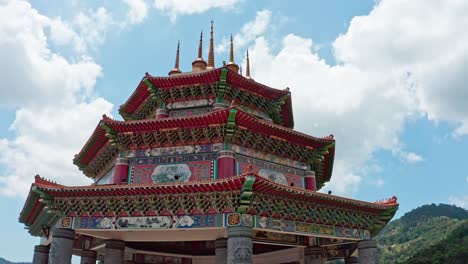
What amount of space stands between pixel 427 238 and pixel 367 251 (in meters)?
101

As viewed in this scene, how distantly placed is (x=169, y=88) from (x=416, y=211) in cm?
14907

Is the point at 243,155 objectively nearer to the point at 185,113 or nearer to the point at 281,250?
the point at 185,113

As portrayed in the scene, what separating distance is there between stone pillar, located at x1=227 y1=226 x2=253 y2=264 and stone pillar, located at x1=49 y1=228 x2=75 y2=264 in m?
6.66

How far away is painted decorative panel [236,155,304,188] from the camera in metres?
18.2

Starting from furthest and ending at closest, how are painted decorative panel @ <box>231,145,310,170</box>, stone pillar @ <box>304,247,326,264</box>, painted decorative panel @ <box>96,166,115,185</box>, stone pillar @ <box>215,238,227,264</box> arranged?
1. stone pillar @ <box>304,247,326,264</box>
2. painted decorative panel @ <box>96,166,115,185</box>
3. painted decorative panel @ <box>231,145,310,170</box>
4. stone pillar @ <box>215,238,227,264</box>

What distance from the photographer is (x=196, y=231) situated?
54.2 feet

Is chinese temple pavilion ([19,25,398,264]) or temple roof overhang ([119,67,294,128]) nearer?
chinese temple pavilion ([19,25,398,264])

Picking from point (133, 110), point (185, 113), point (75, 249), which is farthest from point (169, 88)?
point (75, 249)

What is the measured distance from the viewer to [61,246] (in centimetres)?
1596

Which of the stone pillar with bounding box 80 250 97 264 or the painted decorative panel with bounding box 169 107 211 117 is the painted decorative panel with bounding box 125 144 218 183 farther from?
the stone pillar with bounding box 80 250 97 264

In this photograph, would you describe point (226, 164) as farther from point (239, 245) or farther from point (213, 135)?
point (239, 245)

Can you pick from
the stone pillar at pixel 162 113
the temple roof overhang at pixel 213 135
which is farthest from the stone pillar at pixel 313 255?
the stone pillar at pixel 162 113

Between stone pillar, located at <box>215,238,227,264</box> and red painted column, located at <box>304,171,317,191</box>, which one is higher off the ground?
red painted column, located at <box>304,171,317,191</box>

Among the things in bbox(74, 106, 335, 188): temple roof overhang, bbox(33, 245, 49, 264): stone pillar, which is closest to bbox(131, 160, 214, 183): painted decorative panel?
bbox(74, 106, 335, 188): temple roof overhang
